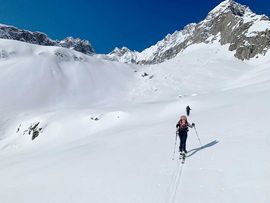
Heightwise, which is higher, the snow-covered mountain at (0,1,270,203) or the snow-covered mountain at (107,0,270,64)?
the snow-covered mountain at (107,0,270,64)

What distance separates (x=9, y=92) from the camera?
2933 inches

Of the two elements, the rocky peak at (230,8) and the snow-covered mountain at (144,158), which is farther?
the rocky peak at (230,8)

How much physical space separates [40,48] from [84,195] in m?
91.0

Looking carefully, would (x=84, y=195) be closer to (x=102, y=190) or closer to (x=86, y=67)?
(x=102, y=190)

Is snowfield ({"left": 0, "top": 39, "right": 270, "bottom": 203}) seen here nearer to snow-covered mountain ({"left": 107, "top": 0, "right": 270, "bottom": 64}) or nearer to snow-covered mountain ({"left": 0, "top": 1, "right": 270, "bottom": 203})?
snow-covered mountain ({"left": 0, "top": 1, "right": 270, "bottom": 203})

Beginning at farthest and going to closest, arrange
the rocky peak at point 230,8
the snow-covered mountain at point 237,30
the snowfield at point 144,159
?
the rocky peak at point 230,8
the snow-covered mountain at point 237,30
the snowfield at point 144,159

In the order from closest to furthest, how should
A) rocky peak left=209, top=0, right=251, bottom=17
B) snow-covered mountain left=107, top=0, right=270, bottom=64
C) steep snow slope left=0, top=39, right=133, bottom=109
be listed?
steep snow slope left=0, top=39, right=133, bottom=109 < snow-covered mountain left=107, top=0, right=270, bottom=64 < rocky peak left=209, top=0, right=251, bottom=17

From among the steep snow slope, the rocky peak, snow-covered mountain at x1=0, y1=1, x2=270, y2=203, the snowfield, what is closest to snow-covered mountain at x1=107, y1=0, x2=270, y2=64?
the rocky peak

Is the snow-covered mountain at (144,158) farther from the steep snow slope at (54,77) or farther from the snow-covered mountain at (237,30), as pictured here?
the snow-covered mountain at (237,30)

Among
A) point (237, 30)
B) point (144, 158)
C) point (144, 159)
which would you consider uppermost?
point (237, 30)

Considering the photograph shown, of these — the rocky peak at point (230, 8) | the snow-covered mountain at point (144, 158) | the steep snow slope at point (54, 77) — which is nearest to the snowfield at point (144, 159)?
the snow-covered mountain at point (144, 158)

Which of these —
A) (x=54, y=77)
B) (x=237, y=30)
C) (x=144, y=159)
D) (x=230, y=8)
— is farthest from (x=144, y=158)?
(x=230, y=8)

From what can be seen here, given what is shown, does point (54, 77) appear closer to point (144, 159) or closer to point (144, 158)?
point (144, 158)

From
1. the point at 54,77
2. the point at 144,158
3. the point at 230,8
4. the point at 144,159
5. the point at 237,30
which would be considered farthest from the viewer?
the point at 230,8
